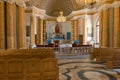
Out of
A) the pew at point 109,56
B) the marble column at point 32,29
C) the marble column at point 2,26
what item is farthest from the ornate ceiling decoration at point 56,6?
the pew at point 109,56

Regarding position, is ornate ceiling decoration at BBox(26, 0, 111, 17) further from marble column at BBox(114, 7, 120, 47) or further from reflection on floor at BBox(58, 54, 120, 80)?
reflection on floor at BBox(58, 54, 120, 80)

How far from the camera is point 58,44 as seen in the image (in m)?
19.6

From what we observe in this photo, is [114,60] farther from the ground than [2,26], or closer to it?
closer to it

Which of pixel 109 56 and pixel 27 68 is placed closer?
pixel 27 68

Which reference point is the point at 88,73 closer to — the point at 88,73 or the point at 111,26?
the point at 88,73

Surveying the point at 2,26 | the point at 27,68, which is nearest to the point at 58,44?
the point at 2,26

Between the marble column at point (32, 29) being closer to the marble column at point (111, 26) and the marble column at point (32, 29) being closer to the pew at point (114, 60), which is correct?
the marble column at point (111, 26)

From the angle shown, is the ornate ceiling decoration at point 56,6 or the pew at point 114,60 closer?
the pew at point 114,60

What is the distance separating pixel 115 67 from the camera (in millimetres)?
8367

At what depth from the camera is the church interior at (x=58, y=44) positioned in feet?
18.1

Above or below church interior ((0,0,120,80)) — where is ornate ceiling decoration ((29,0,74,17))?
above

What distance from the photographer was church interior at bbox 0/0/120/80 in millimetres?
5508

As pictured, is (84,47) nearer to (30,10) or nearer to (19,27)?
(19,27)

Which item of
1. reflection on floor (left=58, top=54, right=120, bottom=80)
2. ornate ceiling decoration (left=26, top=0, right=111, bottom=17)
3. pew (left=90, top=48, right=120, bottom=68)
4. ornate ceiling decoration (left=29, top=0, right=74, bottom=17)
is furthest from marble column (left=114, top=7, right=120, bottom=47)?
ornate ceiling decoration (left=29, top=0, right=74, bottom=17)
